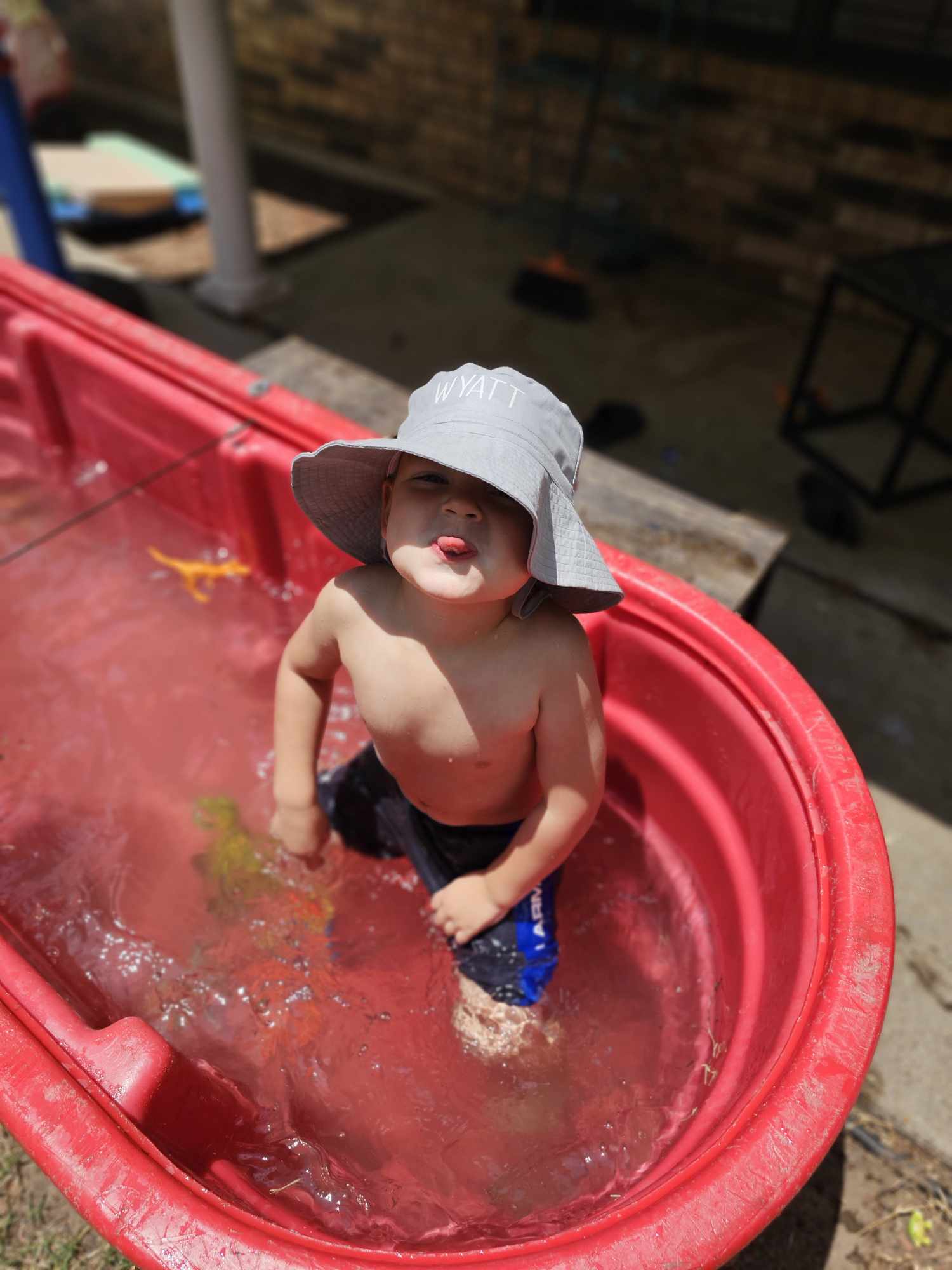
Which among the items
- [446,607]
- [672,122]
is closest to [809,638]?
[446,607]

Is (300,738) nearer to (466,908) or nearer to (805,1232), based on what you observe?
(466,908)

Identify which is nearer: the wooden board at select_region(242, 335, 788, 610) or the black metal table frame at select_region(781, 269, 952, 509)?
the wooden board at select_region(242, 335, 788, 610)

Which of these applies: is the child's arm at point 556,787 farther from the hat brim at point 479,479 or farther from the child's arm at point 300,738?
the child's arm at point 300,738

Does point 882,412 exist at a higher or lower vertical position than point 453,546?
lower

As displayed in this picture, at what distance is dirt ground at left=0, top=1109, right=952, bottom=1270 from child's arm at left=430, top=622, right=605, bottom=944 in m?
0.67

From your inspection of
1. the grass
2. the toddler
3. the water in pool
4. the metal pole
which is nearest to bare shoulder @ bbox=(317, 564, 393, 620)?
the toddler

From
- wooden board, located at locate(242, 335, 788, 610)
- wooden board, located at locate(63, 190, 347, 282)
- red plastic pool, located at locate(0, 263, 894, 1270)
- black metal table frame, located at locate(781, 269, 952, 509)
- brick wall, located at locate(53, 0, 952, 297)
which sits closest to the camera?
red plastic pool, located at locate(0, 263, 894, 1270)

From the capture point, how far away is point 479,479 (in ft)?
3.41

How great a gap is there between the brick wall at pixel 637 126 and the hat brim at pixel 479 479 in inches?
127

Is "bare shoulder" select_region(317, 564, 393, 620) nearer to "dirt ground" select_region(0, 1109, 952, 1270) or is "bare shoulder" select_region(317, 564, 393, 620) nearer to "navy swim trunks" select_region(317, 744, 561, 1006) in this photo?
"navy swim trunks" select_region(317, 744, 561, 1006)

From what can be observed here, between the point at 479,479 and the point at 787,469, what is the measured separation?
2.36 m

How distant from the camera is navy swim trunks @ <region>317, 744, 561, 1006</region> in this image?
1434 millimetres

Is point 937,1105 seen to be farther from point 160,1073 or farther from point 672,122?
point 672,122

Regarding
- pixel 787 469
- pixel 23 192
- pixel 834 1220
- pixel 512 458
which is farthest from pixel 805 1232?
pixel 23 192
